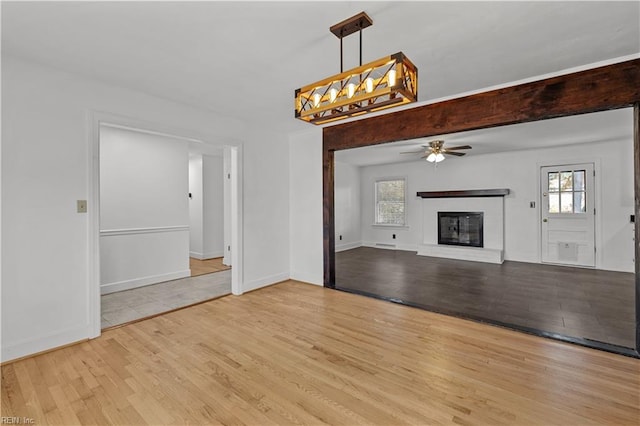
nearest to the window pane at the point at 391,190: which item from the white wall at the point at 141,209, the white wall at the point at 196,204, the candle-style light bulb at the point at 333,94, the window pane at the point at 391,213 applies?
the window pane at the point at 391,213

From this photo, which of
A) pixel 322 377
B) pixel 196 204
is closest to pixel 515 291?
pixel 322 377

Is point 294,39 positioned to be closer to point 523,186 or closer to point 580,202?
point 523,186

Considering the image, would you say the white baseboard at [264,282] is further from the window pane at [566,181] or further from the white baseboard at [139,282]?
the window pane at [566,181]

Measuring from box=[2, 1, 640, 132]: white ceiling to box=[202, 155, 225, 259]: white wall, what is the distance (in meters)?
4.03

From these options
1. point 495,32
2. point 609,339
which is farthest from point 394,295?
point 495,32

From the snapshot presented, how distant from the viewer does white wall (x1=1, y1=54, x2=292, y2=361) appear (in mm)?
2357

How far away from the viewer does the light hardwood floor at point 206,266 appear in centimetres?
545

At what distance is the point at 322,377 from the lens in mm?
2102

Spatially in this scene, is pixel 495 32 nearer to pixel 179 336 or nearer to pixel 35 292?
pixel 179 336

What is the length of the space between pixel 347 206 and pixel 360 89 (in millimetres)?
6469

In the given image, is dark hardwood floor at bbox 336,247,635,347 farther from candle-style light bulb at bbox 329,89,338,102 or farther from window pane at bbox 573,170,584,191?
candle-style light bulb at bbox 329,89,338,102

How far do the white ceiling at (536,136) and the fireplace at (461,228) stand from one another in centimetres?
146

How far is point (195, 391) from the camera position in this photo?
1951 millimetres

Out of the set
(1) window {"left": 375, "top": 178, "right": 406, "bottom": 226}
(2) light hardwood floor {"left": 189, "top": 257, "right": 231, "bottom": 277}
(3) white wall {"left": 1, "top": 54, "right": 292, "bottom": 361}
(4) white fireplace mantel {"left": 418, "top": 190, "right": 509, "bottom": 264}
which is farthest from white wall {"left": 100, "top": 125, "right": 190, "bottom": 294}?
(4) white fireplace mantel {"left": 418, "top": 190, "right": 509, "bottom": 264}
